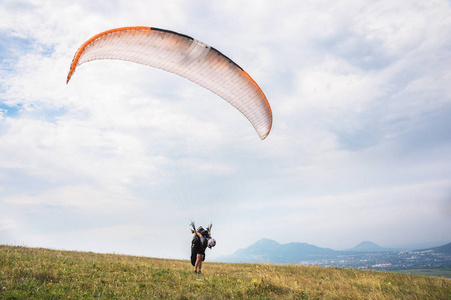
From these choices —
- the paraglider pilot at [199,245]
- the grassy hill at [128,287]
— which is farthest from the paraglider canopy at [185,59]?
the paraglider pilot at [199,245]

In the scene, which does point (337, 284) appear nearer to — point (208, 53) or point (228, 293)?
point (228, 293)

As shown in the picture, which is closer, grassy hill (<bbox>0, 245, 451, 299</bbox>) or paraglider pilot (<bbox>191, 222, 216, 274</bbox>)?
grassy hill (<bbox>0, 245, 451, 299</bbox>)

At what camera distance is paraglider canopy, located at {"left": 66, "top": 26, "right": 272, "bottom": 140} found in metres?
10.3

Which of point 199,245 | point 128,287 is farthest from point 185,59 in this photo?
point 128,287

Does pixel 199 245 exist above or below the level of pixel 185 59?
below

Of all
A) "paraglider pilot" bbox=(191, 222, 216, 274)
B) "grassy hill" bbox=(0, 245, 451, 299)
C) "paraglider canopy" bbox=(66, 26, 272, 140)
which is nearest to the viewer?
"grassy hill" bbox=(0, 245, 451, 299)

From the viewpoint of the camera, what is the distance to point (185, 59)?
488 inches

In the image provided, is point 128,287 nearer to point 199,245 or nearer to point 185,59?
point 199,245

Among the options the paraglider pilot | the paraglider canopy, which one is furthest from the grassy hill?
the paraglider canopy

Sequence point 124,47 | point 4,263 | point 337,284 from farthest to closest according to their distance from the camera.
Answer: point 124,47 < point 337,284 < point 4,263

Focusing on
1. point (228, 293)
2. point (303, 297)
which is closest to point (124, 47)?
point (228, 293)

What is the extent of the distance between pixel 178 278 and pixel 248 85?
29.0 ft

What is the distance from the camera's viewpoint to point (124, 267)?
418 inches

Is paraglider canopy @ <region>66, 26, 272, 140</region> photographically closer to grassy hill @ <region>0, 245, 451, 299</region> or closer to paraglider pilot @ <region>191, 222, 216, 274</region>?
grassy hill @ <region>0, 245, 451, 299</region>
